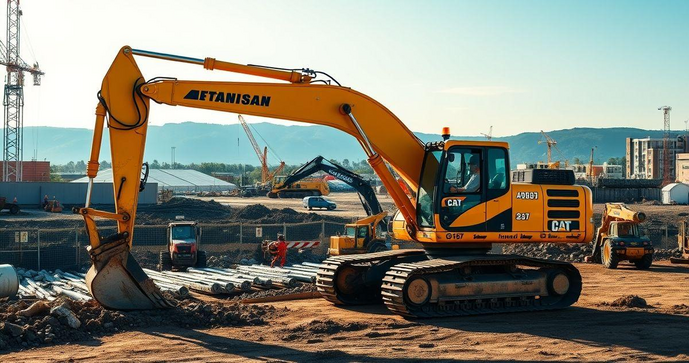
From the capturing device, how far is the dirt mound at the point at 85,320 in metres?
13.6

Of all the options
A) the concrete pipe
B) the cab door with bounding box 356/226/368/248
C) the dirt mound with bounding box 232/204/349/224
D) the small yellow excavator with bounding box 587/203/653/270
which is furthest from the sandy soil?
the dirt mound with bounding box 232/204/349/224

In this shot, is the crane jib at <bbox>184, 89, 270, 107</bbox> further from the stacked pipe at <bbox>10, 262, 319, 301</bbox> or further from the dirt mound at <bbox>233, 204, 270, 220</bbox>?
the dirt mound at <bbox>233, 204, 270, 220</bbox>

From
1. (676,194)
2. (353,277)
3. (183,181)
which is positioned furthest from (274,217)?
(183,181)

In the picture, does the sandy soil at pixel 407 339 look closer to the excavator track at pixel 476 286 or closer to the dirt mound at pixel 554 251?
the excavator track at pixel 476 286

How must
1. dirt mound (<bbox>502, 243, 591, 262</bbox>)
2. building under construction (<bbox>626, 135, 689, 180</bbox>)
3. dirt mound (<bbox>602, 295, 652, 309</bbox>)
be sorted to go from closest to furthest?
dirt mound (<bbox>602, 295, 652, 309</bbox>) → dirt mound (<bbox>502, 243, 591, 262</bbox>) → building under construction (<bbox>626, 135, 689, 180</bbox>)

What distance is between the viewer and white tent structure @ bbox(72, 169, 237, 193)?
392 ft

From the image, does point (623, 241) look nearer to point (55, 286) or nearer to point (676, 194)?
point (55, 286)

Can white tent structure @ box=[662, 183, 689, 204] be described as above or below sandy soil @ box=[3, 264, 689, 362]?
above

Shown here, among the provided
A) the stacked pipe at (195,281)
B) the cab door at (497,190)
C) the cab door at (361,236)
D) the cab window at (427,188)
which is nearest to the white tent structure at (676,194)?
the cab door at (361,236)

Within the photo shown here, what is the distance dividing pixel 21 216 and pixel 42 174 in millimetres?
40861

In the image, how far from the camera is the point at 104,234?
3566 centimetres

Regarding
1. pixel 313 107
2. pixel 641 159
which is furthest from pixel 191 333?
pixel 641 159

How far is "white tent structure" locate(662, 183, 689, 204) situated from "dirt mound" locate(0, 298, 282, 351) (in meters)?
71.4

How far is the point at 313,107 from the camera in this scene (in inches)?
627
